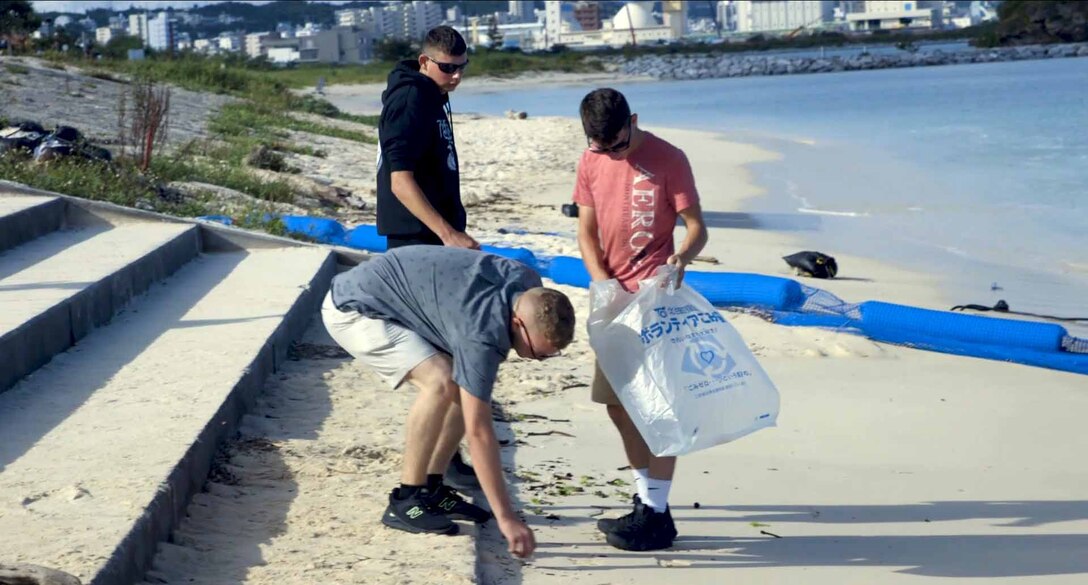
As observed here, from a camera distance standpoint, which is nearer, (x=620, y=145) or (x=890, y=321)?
(x=620, y=145)

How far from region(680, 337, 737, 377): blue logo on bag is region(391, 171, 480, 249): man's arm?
0.85 metres

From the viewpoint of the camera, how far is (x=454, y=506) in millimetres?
4309

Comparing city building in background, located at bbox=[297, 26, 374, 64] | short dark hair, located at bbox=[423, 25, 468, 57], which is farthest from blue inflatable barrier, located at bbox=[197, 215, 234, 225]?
city building in background, located at bbox=[297, 26, 374, 64]

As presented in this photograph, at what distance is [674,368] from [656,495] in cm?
48

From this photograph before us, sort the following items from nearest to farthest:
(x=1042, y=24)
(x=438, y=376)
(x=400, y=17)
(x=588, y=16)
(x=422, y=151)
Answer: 1. (x=438, y=376)
2. (x=422, y=151)
3. (x=1042, y=24)
4. (x=400, y=17)
5. (x=588, y=16)

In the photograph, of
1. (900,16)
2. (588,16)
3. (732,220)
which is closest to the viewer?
(732,220)

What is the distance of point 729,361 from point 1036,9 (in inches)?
3651

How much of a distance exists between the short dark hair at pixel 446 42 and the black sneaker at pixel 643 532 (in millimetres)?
1707

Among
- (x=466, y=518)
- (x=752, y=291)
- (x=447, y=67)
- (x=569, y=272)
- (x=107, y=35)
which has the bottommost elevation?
(x=466, y=518)

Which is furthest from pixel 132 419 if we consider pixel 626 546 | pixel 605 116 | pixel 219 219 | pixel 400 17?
pixel 400 17

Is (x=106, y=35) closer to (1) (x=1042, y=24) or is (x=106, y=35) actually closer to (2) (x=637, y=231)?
(1) (x=1042, y=24)

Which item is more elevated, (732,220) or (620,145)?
(620,145)

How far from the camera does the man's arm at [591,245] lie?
14.2 feet

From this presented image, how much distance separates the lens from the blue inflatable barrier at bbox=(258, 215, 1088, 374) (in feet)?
24.0
